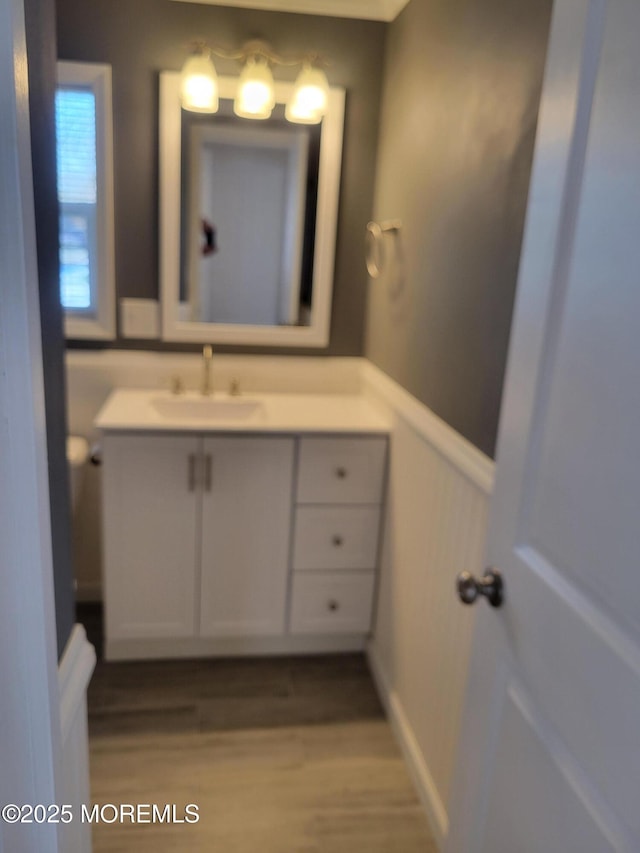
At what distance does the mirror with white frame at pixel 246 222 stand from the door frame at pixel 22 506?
5.84 ft

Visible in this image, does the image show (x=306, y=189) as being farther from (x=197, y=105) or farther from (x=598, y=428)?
(x=598, y=428)

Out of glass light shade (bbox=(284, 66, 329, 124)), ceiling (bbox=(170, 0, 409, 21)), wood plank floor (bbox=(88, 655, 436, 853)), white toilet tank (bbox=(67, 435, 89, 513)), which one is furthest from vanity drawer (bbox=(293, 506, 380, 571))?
ceiling (bbox=(170, 0, 409, 21))

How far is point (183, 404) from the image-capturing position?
242 centimetres

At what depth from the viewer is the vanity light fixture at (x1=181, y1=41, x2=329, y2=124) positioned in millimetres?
2191

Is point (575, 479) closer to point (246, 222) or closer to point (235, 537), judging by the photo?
point (235, 537)

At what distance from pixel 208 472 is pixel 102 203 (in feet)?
3.35

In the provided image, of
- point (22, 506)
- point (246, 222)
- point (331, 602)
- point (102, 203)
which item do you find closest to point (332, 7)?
point (246, 222)

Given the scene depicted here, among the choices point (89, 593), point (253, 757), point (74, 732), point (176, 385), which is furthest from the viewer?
point (89, 593)

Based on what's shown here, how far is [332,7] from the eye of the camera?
2.27 meters

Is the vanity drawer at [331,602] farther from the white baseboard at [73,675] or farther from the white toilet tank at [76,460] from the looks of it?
the white baseboard at [73,675]

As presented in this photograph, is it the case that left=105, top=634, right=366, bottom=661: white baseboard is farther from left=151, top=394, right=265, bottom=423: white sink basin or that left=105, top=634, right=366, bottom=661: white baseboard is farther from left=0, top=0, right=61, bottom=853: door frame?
left=0, top=0, right=61, bottom=853: door frame

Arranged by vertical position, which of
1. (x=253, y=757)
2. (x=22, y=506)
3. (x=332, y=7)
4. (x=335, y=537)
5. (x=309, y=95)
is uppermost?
(x=332, y=7)

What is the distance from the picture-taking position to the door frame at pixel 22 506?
630 millimetres

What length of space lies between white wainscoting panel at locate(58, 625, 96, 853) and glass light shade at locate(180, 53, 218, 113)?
5.94ft
